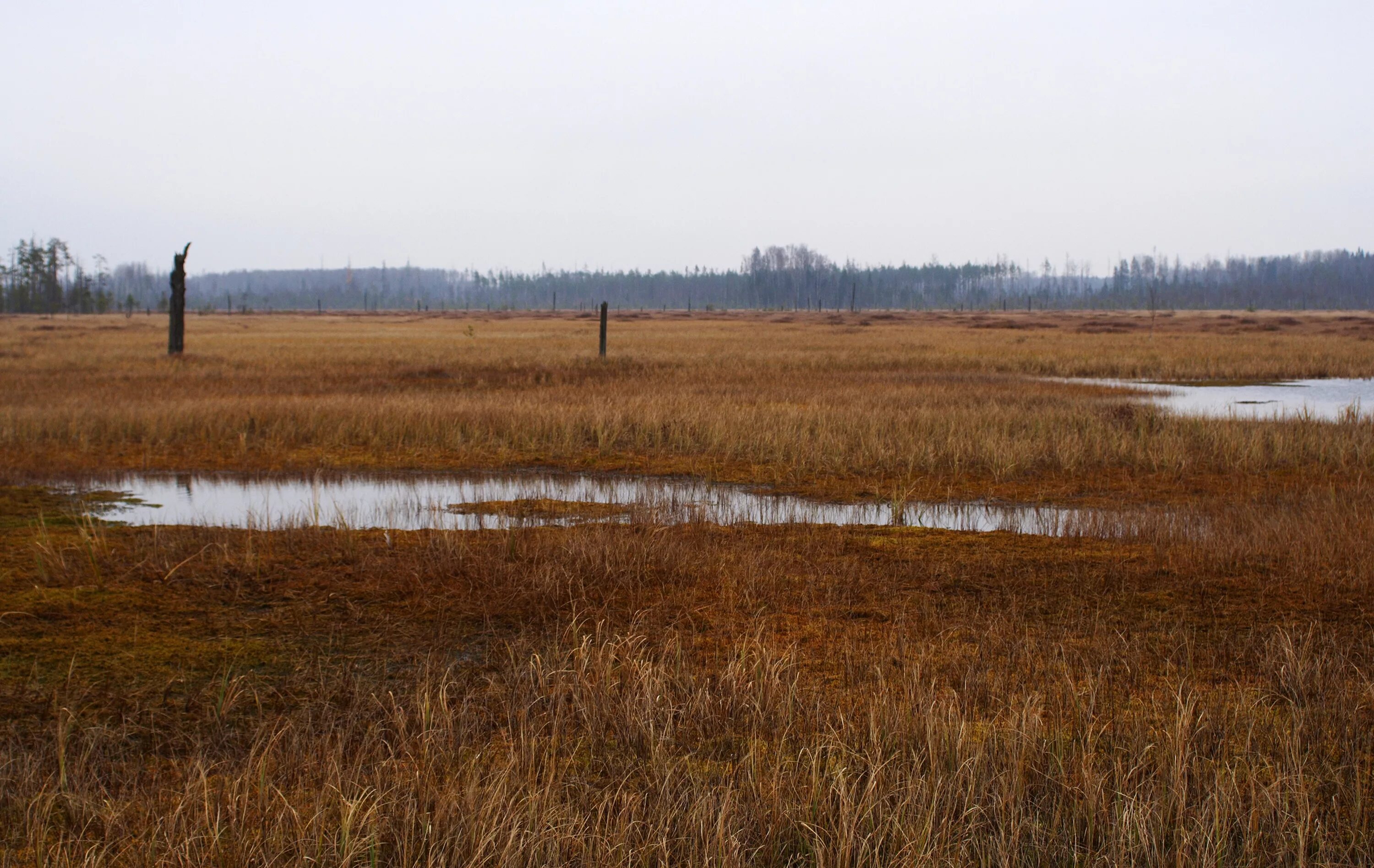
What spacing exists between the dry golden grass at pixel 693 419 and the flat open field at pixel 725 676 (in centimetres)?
21

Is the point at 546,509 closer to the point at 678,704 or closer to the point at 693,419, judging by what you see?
the point at 693,419

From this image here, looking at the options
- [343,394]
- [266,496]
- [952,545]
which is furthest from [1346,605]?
[343,394]

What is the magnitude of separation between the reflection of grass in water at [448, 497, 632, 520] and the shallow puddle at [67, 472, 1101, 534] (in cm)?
3

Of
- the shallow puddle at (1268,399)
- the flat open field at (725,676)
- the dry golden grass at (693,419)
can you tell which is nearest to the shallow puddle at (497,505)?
the flat open field at (725,676)

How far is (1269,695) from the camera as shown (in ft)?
18.0

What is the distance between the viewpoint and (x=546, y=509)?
11758 millimetres

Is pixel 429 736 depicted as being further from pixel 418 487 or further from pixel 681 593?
→ pixel 418 487

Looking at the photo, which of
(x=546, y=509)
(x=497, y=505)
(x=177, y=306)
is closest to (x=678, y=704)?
(x=546, y=509)

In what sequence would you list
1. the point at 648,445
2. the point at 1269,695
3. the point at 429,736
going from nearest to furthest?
the point at 429,736, the point at 1269,695, the point at 648,445

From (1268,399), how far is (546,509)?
22.1 m

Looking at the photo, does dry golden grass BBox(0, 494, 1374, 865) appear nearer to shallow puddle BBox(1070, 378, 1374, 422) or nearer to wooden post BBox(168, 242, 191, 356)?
shallow puddle BBox(1070, 378, 1374, 422)

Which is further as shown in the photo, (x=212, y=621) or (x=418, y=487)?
(x=418, y=487)

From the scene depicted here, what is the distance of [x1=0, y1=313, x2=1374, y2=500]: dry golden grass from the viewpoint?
48.5ft

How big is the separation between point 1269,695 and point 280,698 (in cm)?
551
